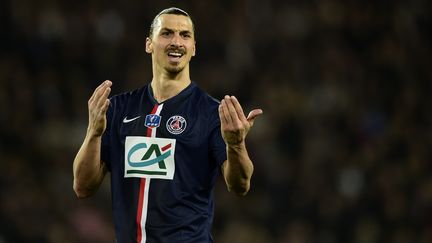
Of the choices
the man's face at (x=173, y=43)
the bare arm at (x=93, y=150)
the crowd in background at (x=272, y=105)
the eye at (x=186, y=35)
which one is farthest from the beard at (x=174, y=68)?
the crowd in background at (x=272, y=105)

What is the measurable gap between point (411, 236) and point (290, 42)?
3.20 metres

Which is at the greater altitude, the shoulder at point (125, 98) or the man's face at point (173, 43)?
the man's face at point (173, 43)

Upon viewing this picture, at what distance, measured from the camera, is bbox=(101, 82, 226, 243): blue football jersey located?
4.23 meters

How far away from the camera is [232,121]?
4004 millimetres

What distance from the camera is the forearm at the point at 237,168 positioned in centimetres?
407

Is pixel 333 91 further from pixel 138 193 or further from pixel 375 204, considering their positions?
pixel 138 193

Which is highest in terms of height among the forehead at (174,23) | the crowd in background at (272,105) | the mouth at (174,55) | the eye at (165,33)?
the forehead at (174,23)

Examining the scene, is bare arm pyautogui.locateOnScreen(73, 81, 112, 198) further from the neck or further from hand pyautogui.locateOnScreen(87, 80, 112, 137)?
the neck

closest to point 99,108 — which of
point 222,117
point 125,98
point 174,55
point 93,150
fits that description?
point 93,150

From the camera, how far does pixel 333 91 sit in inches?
447

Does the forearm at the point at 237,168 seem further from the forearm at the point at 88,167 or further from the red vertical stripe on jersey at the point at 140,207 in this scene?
the forearm at the point at 88,167

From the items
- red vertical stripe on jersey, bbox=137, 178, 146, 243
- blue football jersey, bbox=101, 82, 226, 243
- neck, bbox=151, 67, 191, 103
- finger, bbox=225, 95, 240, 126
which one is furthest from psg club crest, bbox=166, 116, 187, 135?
finger, bbox=225, 95, 240, 126

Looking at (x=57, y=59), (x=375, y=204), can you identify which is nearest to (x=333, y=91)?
(x=375, y=204)

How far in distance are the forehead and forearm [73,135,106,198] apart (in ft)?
2.04
